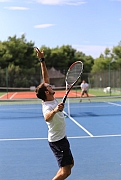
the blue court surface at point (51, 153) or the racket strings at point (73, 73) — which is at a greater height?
the racket strings at point (73, 73)

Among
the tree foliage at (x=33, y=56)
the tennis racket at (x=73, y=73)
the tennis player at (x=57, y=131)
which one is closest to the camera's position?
the tennis player at (x=57, y=131)

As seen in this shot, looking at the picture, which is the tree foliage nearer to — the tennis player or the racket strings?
the racket strings

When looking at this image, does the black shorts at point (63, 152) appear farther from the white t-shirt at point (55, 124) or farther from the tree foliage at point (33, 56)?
the tree foliage at point (33, 56)

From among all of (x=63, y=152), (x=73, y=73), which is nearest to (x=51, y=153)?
(x=73, y=73)

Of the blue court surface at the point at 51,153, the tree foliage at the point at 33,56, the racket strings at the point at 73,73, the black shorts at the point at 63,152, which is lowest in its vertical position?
the blue court surface at the point at 51,153

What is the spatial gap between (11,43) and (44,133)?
44.7m

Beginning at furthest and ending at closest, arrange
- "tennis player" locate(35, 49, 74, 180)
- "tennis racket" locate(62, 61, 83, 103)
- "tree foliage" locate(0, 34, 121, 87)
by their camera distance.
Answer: "tree foliage" locate(0, 34, 121, 87)
"tennis racket" locate(62, 61, 83, 103)
"tennis player" locate(35, 49, 74, 180)

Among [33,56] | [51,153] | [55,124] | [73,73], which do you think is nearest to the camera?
[55,124]

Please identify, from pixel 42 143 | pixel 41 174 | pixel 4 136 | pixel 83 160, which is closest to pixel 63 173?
pixel 41 174

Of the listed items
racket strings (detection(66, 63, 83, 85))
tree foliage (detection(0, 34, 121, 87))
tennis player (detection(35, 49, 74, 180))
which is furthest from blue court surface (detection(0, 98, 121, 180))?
tree foliage (detection(0, 34, 121, 87))

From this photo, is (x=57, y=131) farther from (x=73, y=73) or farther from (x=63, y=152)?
(x=73, y=73)

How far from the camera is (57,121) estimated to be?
4.21 meters

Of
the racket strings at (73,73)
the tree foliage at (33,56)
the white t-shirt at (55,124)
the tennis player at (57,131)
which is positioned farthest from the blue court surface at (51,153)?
the tree foliage at (33,56)

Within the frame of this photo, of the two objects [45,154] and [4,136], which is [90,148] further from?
[4,136]
